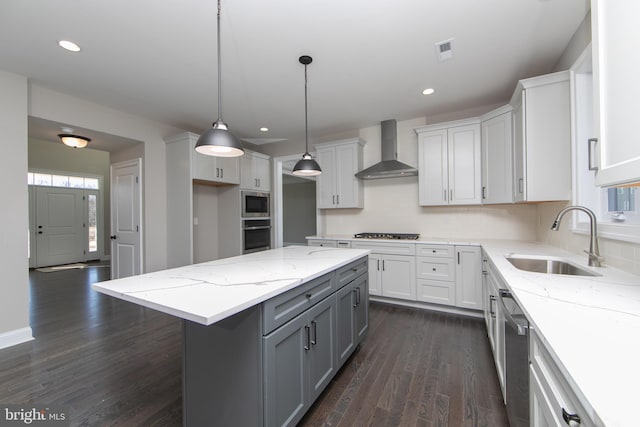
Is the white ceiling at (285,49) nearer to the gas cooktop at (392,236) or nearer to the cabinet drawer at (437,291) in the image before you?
the gas cooktop at (392,236)

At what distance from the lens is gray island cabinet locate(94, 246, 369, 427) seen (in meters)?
1.19

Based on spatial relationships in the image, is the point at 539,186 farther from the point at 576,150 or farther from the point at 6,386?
the point at 6,386

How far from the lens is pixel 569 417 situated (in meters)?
0.66

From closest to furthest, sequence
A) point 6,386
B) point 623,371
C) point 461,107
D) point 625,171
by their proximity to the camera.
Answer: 1. point 623,371
2. point 625,171
3. point 6,386
4. point 461,107

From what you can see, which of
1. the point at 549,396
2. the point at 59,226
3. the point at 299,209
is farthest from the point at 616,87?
the point at 59,226

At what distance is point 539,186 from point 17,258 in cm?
502

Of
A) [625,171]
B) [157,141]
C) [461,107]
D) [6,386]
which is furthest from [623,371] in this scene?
[157,141]

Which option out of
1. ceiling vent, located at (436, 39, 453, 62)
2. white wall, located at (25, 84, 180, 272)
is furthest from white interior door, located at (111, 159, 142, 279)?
ceiling vent, located at (436, 39, 453, 62)

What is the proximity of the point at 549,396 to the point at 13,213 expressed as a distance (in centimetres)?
420

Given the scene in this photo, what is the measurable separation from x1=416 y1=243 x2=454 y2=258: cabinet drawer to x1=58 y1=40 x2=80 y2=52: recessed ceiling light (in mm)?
3911

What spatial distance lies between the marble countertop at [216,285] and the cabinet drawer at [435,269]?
165cm

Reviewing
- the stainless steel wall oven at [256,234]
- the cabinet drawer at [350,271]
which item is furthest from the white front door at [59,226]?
the cabinet drawer at [350,271]

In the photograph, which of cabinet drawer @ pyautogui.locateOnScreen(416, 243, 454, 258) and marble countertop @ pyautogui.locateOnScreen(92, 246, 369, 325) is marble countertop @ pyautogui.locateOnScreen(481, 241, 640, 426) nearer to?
marble countertop @ pyautogui.locateOnScreen(92, 246, 369, 325)

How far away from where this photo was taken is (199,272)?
1665 mm
